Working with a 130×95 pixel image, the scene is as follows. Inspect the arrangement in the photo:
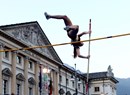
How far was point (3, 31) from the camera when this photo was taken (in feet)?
156

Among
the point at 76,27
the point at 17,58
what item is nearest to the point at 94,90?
the point at 17,58

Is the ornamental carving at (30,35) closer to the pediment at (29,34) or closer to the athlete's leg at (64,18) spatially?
the pediment at (29,34)

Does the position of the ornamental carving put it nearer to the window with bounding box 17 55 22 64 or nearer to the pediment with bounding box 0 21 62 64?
the pediment with bounding box 0 21 62 64

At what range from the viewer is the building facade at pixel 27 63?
48.6 m

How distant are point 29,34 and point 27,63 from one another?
401 centimetres

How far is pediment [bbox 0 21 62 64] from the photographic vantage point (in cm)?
5078

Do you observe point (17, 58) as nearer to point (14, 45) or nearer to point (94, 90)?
point (14, 45)

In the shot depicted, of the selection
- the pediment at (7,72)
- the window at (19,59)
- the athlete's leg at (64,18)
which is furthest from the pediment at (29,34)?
the athlete's leg at (64,18)

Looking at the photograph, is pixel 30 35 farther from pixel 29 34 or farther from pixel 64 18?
pixel 64 18

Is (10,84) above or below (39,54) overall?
below

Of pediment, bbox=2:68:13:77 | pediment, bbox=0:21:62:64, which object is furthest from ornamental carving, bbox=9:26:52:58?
pediment, bbox=2:68:13:77

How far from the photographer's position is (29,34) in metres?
A: 54.9

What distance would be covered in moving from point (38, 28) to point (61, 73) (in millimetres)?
14246

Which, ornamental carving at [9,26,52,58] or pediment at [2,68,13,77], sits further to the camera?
ornamental carving at [9,26,52,58]
